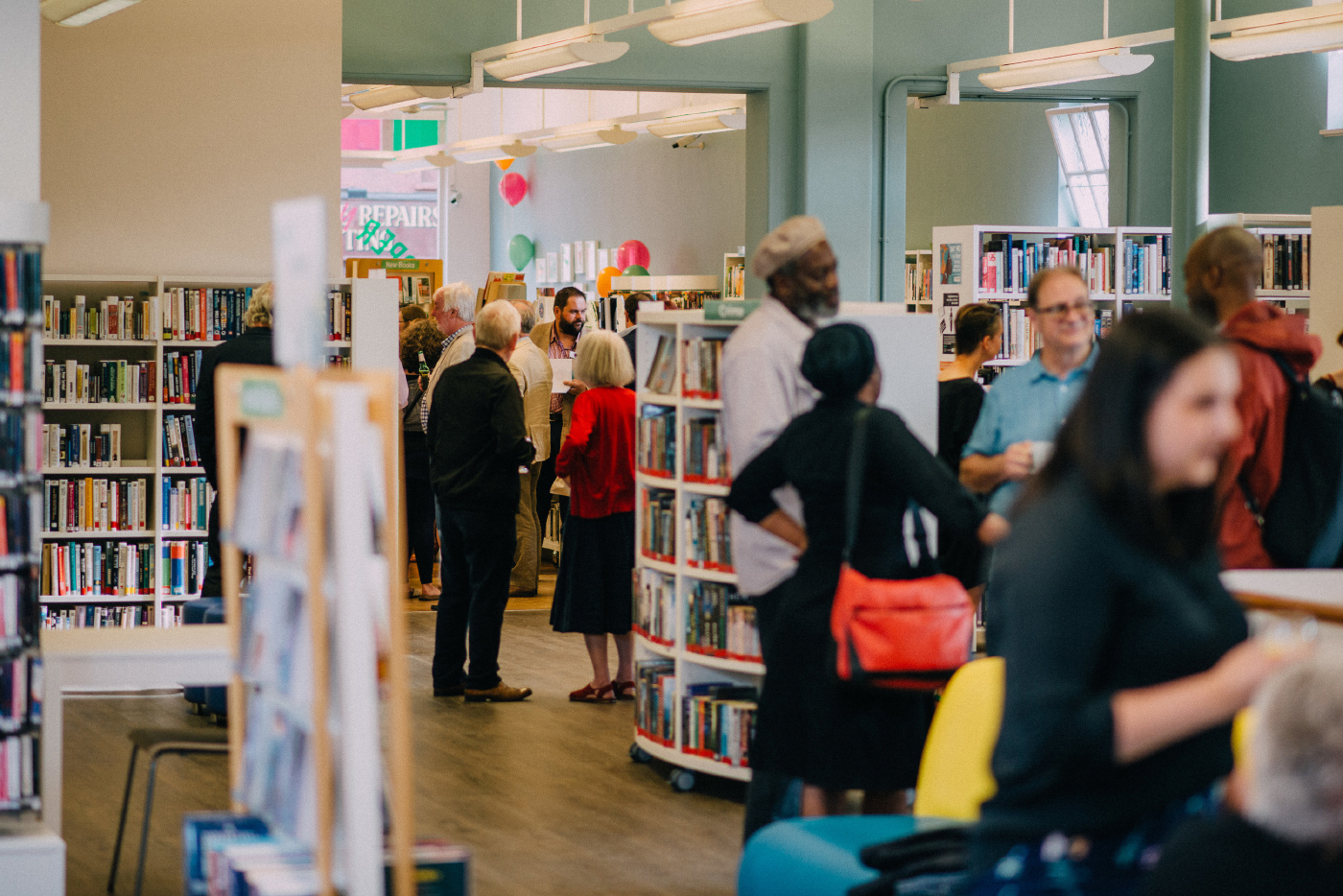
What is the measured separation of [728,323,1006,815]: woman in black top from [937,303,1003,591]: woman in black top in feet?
6.60

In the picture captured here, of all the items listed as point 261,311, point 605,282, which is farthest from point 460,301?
point 605,282

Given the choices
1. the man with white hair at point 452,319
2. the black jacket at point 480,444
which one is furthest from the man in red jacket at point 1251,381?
the man with white hair at point 452,319

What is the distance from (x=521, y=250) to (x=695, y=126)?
358 inches

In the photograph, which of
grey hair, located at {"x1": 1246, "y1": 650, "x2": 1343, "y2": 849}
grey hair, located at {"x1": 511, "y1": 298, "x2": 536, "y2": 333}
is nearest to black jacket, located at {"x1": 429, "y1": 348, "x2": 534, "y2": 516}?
grey hair, located at {"x1": 511, "y1": 298, "x2": 536, "y2": 333}

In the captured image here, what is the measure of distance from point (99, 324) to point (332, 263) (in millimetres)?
1392

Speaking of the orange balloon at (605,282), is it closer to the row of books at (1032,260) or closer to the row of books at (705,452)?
the row of books at (1032,260)

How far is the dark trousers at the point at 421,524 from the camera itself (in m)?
10.3

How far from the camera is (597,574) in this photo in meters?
7.04

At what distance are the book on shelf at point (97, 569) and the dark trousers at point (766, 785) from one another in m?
4.79

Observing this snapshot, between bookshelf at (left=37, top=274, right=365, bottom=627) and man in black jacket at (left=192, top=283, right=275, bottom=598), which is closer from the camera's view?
man in black jacket at (left=192, top=283, right=275, bottom=598)

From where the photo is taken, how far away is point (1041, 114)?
14.2 meters

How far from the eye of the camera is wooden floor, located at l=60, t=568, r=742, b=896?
482cm

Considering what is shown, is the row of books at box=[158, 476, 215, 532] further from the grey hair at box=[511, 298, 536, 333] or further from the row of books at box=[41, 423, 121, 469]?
the grey hair at box=[511, 298, 536, 333]

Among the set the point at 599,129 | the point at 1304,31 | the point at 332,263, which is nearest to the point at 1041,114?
the point at 599,129
